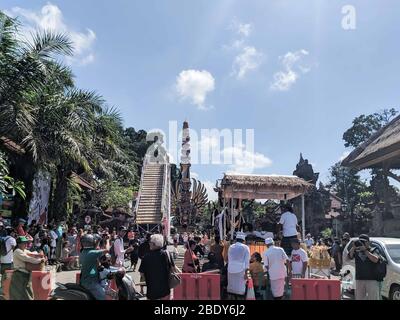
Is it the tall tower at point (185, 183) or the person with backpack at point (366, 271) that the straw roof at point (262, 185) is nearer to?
the person with backpack at point (366, 271)

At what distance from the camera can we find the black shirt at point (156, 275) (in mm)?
6055

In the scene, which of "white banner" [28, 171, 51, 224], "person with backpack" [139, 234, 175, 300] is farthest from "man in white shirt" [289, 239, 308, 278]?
"white banner" [28, 171, 51, 224]

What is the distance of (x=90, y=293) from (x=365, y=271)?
4.89 meters

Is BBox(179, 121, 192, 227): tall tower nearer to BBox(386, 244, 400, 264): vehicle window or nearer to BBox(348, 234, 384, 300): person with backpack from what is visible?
BBox(386, 244, 400, 264): vehicle window

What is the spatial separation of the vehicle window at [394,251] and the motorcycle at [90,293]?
22.0 ft

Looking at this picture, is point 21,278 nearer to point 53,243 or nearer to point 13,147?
point 13,147

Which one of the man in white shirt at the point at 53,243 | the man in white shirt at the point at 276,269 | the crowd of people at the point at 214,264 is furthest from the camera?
the man in white shirt at the point at 53,243

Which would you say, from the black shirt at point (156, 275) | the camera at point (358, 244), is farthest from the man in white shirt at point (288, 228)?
the black shirt at point (156, 275)

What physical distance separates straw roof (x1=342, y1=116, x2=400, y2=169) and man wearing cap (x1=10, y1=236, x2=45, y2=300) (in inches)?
516
